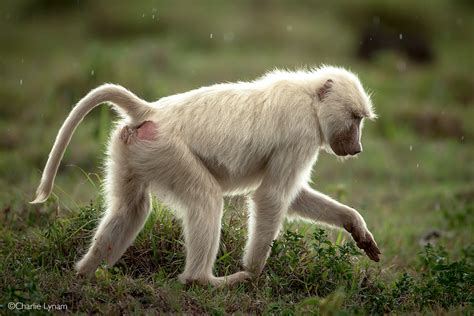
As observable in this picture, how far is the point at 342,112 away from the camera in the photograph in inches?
197

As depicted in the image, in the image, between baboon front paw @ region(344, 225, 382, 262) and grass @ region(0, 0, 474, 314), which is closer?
grass @ region(0, 0, 474, 314)

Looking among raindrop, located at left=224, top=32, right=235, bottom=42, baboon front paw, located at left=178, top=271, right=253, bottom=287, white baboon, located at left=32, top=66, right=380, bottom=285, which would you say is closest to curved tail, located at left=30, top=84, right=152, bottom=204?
white baboon, located at left=32, top=66, right=380, bottom=285

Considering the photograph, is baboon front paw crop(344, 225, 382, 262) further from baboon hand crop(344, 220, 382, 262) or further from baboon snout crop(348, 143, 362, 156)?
baboon snout crop(348, 143, 362, 156)

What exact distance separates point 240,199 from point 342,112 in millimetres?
1315

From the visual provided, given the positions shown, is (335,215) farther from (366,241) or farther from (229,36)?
(229,36)

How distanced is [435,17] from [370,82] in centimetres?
460

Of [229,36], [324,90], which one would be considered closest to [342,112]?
[324,90]

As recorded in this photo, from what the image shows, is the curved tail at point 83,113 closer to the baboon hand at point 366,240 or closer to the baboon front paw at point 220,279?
the baboon front paw at point 220,279

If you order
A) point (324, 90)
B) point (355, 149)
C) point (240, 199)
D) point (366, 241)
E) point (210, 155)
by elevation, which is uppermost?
point (324, 90)

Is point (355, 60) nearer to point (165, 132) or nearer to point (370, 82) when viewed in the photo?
point (370, 82)

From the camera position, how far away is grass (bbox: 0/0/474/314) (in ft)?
15.3

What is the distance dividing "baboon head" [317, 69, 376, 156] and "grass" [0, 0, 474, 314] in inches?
25.3

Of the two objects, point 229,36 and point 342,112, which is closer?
point 342,112

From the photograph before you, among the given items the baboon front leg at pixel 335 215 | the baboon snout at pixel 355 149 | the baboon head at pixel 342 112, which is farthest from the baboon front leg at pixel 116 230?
the baboon snout at pixel 355 149
